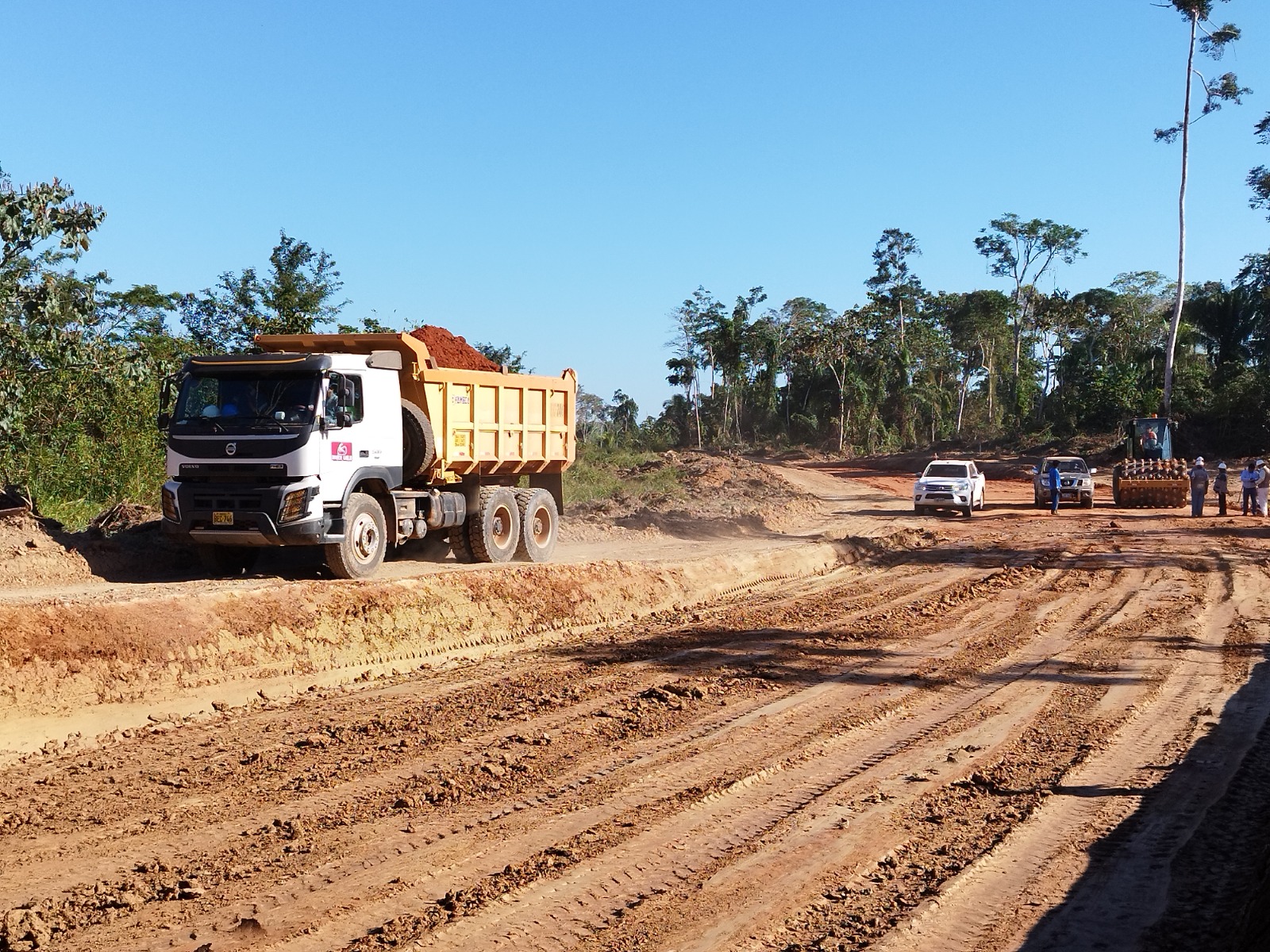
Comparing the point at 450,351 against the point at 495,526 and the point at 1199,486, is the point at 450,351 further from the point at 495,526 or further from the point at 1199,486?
the point at 1199,486

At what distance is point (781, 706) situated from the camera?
898cm

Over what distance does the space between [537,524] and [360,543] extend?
4726 millimetres

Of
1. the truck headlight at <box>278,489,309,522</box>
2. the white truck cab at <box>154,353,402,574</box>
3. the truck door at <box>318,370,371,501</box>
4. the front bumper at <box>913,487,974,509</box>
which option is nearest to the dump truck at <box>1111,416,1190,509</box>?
the front bumper at <box>913,487,974,509</box>

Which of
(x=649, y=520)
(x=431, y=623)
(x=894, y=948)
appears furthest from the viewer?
(x=649, y=520)

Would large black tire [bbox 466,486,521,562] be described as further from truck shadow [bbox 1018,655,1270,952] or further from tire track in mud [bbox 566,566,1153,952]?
truck shadow [bbox 1018,655,1270,952]

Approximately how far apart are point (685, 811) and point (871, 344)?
66.2m

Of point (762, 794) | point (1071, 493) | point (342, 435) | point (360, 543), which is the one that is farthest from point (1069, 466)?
point (762, 794)

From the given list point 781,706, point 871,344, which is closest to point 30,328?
point 781,706

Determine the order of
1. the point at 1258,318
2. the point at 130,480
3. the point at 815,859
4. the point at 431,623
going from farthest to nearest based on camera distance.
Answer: the point at 1258,318 < the point at 130,480 < the point at 431,623 < the point at 815,859

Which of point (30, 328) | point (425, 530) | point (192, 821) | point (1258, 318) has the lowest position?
point (192, 821)

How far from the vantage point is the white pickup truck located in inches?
1193

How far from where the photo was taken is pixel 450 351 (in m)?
17.2

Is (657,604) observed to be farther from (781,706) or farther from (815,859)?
(815,859)

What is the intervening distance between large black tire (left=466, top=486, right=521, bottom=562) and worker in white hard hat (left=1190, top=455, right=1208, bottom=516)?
781 inches
